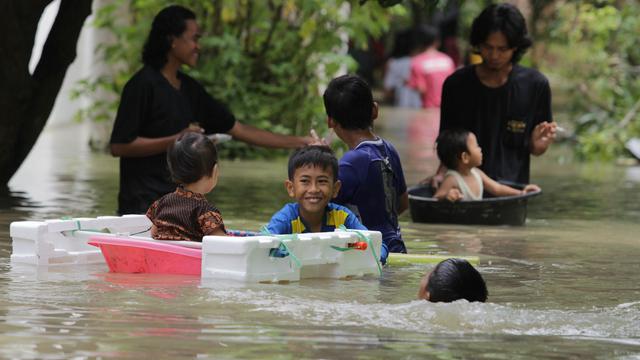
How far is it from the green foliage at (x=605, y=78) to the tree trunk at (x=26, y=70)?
809 cm

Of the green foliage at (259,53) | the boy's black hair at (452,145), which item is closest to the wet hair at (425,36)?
the green foliage at (259,53)

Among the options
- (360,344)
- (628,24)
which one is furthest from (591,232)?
(628,24)

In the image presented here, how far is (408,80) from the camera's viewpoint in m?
32.8

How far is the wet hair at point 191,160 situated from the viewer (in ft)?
27.1

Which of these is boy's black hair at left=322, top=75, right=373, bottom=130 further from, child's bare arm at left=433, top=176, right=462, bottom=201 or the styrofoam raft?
child's bare arm at left=433, top=176, right=462, bottom=201

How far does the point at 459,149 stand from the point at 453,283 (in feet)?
14.5

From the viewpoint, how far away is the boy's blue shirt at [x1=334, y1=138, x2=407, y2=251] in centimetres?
857

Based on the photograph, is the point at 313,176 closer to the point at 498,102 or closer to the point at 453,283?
the point at 453,283

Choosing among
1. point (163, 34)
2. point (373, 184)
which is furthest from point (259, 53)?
point (373, 184)

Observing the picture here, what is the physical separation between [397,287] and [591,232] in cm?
368

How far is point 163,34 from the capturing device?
35.6 feet

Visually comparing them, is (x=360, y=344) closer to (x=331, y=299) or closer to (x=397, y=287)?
(x=331, y=299)

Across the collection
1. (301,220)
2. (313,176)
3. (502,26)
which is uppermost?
(502,26)

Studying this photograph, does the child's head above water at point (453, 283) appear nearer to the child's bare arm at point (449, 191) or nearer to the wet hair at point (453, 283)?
the wet hair at point (453, 283)
